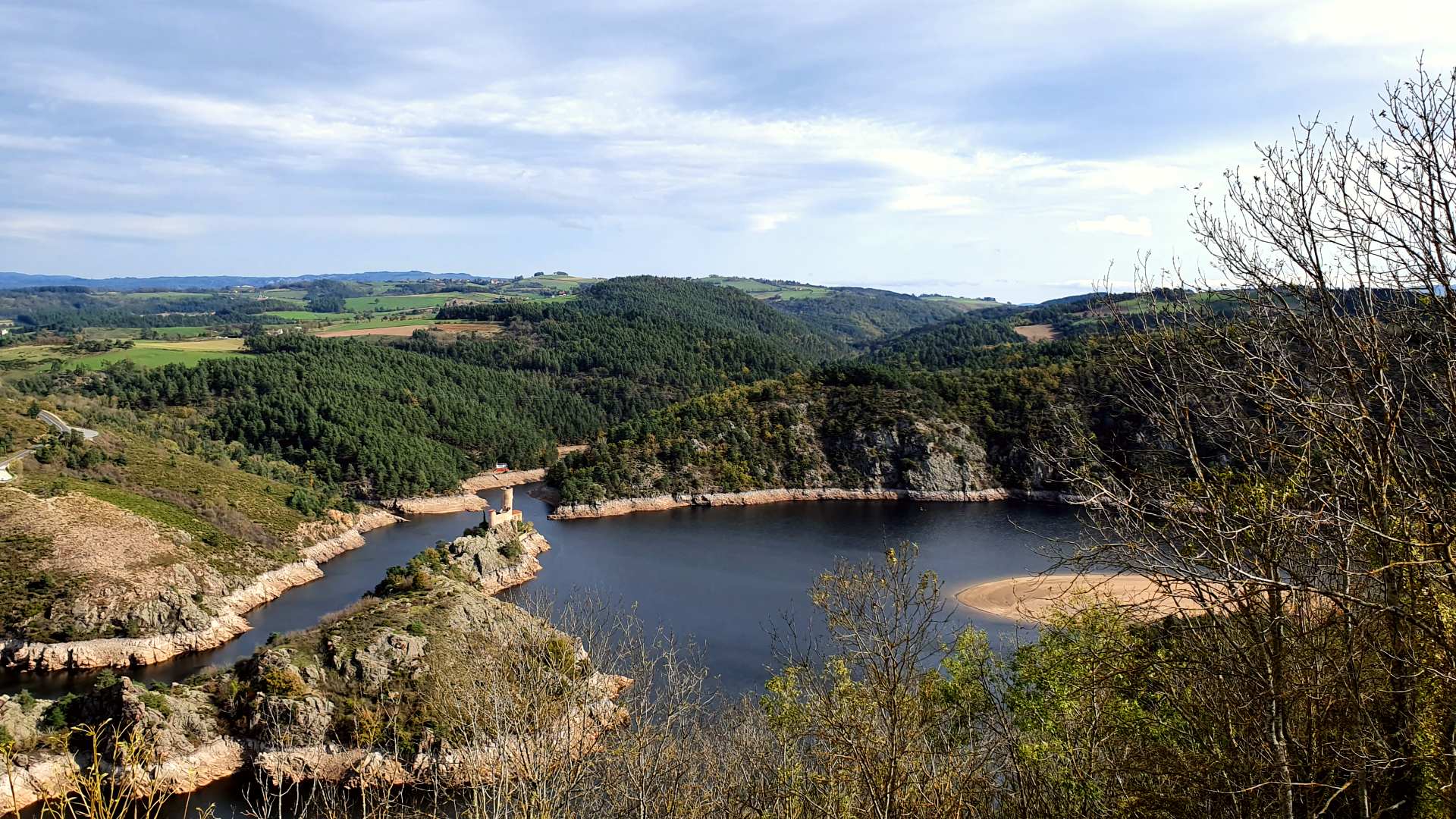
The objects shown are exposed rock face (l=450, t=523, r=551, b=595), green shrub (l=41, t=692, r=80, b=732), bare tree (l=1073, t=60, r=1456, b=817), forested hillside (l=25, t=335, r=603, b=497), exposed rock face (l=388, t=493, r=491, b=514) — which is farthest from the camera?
forested hillside (l=25, t=335, r=603, b=497)

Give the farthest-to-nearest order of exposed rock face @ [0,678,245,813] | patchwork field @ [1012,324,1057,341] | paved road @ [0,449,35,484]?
1. patchwork field @ [1012,324,1057,341]
2. paved road @ [0,449,35,484]
3. exposed rock face @ [0,678,245,813]

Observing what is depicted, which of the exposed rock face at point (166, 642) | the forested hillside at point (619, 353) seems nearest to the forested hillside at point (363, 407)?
the forested hillside at point (619, 353)

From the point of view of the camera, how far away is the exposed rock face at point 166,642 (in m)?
32.9

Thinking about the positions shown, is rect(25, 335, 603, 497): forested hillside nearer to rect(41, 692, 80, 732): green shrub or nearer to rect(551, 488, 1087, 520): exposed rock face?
rect(551, 488, 1087, 520): exposed rock face

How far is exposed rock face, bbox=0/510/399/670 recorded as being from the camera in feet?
108

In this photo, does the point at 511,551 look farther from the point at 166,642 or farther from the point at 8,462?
the point at 8,462

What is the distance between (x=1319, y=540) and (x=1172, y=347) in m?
2.08

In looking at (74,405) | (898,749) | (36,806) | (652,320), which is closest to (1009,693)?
(898,749)

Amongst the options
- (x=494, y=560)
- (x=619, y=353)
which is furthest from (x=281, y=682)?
(x=619, y=353)

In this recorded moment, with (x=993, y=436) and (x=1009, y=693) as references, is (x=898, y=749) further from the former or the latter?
(x=993, y=436)

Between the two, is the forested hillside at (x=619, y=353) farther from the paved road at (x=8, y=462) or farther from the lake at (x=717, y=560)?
the paved road at (x=8, y=462)

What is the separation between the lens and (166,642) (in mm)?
35406

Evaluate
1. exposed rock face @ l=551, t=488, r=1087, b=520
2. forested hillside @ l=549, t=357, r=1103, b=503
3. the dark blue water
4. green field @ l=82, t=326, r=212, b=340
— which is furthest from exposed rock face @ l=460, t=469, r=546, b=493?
green field @ l=82, t=326, r=212, b=340

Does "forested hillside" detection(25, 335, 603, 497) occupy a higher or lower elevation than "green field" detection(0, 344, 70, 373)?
lower
